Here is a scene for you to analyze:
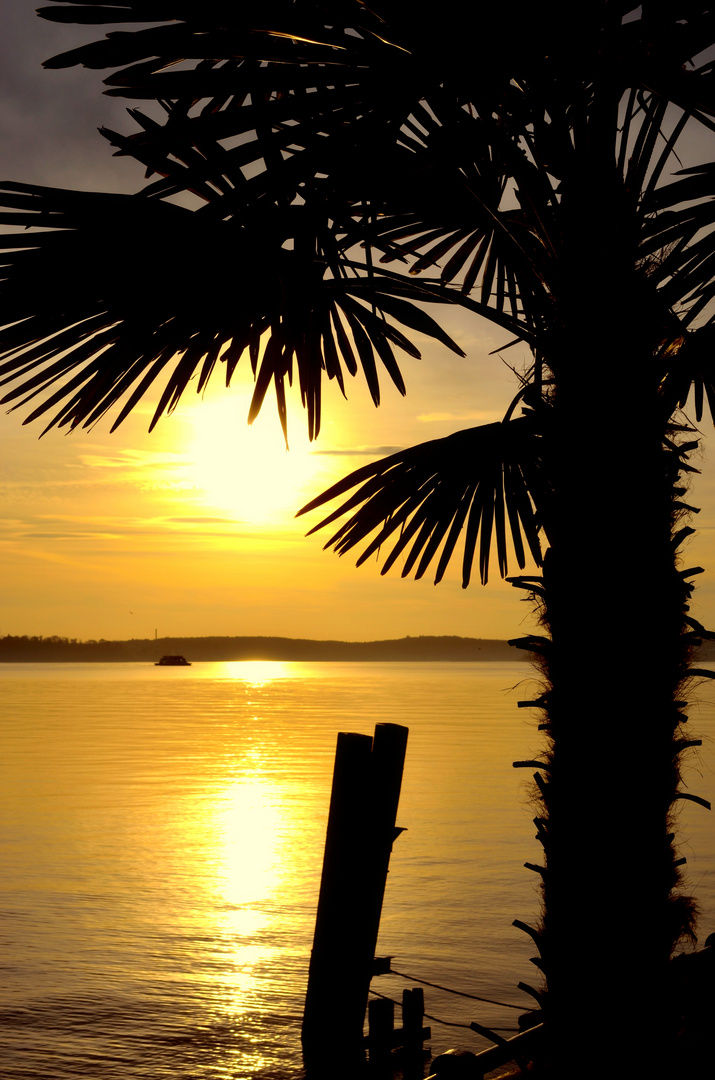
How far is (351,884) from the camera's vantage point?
5402mm

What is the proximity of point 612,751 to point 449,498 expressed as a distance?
6.46 feet

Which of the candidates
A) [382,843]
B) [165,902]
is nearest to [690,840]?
[165,902]

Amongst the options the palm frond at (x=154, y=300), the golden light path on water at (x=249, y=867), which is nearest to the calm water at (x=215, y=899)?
the golden light path on water at (x=249, y=867)

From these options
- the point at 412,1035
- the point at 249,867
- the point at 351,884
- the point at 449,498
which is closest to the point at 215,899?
the point at 249,867

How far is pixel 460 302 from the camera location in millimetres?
4258

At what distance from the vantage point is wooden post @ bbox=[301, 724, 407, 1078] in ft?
17.6

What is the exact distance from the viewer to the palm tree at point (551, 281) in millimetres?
2914

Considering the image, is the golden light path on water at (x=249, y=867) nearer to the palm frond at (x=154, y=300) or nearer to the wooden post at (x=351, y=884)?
the wooden post at (x=351, y=884)

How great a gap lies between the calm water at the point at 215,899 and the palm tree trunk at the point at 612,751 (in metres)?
0.43

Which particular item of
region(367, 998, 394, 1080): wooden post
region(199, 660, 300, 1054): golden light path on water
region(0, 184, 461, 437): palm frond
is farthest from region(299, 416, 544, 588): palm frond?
region(199, 660, 300, 1054): golden light path on water

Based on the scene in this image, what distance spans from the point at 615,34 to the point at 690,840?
17884mm

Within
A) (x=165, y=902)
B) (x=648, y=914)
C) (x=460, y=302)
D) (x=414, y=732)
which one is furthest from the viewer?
(x=414, y=732)

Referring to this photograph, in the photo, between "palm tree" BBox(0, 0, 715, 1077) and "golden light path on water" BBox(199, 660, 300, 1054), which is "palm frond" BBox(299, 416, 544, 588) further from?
"golden light path on water" BBox(199, 660, 300, 1054)

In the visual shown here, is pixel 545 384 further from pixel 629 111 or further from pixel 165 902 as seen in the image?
pixel 165 902
